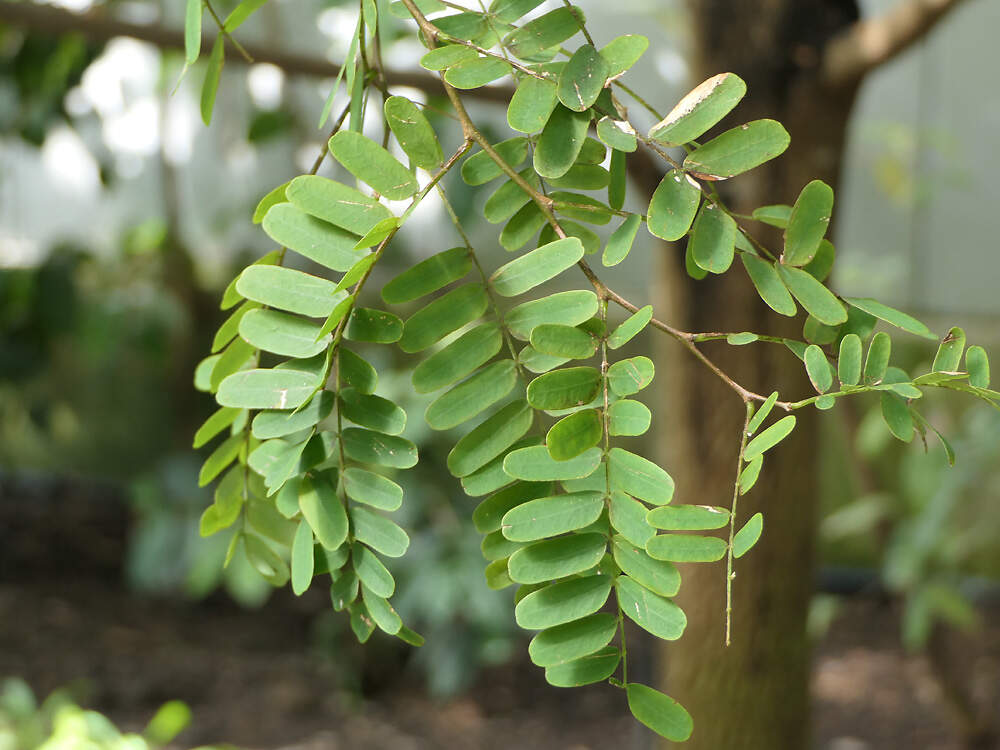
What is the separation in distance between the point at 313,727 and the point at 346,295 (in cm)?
164

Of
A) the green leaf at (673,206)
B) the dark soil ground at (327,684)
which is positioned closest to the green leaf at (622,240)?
the green leaf at (673,206)

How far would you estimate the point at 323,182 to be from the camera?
35cm

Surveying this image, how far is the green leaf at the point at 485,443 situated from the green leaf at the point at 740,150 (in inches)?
4.2

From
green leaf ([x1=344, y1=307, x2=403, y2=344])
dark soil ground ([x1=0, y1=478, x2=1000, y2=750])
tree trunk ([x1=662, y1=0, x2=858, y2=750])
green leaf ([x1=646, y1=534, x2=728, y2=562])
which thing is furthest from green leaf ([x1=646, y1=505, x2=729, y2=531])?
dark soil ground ([x1=0, y1=478, x2=1000, y2=750])

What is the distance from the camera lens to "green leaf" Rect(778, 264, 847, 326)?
0.34 m

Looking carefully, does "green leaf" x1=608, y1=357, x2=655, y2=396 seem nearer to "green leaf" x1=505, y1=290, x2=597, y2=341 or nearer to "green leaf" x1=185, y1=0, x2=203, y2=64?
"green leaf" x1=505, y1=290, x2=597, y2=341

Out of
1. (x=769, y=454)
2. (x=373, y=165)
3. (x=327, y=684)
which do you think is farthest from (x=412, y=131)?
(x=327, y=684)

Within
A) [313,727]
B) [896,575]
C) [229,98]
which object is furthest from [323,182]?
[229,98]

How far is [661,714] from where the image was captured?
32 cm

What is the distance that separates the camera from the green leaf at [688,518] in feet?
1.00

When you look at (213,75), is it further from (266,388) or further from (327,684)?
(327,684)

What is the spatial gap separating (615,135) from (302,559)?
0.18 meters

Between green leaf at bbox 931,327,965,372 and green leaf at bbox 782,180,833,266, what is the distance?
0.05 m

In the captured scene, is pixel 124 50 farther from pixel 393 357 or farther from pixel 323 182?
pixel 323 182
